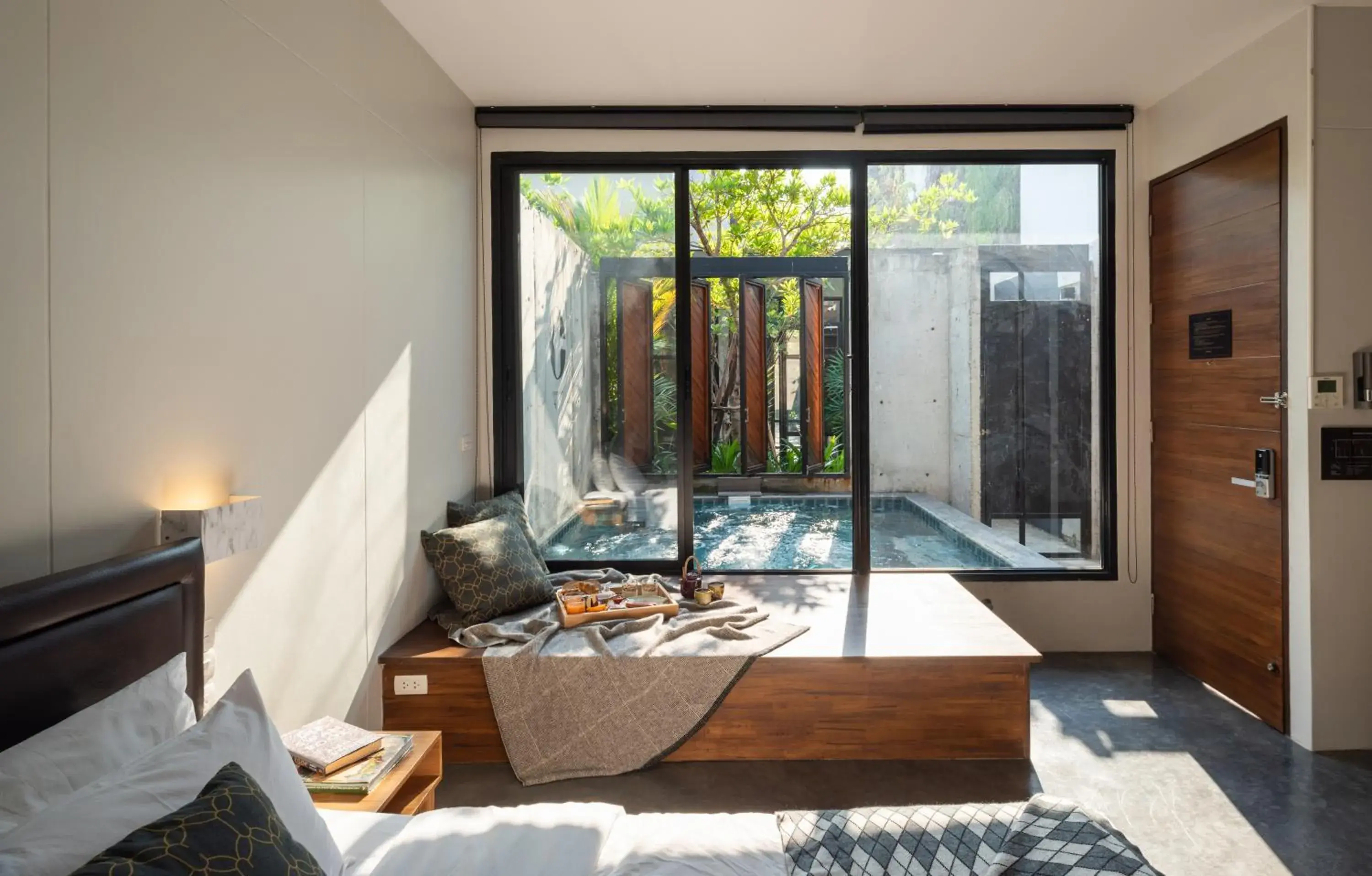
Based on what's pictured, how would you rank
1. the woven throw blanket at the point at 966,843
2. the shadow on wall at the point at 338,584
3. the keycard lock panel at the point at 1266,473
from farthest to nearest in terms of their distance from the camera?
the keycard lock panel at the point at 1266,473
the shadow on wall at the point at 338,584
the woven throw blanket at the point at 966,843

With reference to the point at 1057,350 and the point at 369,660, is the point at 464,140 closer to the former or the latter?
the point at 369,660

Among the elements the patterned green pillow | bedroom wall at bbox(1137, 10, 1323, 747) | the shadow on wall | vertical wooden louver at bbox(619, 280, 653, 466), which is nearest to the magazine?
the shadow on wall

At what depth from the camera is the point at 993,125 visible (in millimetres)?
3916

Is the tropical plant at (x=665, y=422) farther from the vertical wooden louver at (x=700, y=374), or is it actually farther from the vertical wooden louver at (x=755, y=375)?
the vertical wooden louver at (x=755, y=375)

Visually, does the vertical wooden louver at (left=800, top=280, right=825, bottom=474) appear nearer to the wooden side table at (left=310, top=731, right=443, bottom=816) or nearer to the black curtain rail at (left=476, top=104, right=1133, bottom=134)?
the black curtain rail at (left=476, top=104, right=1133, bottom=134)

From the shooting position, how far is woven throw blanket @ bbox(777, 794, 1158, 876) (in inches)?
52.3

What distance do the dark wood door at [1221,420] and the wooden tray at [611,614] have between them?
2454mm

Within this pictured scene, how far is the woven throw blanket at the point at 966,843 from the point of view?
4.36 feet

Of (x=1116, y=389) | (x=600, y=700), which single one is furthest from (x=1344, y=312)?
(x=600, y=700)

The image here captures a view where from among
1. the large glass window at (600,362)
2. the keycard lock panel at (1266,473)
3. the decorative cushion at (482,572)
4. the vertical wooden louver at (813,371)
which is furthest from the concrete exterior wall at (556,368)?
the keycard lock panel at (1266,473)

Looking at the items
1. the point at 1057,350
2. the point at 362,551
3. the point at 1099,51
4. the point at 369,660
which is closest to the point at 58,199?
the point at 362,551

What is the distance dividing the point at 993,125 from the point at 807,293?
4.09 ft

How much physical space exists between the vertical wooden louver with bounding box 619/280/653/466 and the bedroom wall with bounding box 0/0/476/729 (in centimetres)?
103

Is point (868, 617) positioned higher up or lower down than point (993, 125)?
lower down
